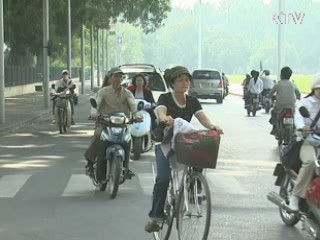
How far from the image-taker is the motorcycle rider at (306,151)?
21.1ft

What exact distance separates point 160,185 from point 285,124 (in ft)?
27.4

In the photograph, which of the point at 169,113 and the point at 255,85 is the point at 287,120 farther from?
the point at 255,85

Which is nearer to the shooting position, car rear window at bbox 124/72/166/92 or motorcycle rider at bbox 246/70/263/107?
car rear window at bbox 124/72/166/92

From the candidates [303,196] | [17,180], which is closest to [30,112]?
[17,180]

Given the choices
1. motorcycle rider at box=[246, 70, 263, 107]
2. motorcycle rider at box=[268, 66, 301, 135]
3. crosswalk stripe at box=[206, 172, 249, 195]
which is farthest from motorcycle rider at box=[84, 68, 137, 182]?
motorcycle rider at box=[246, 70, 263, 107]

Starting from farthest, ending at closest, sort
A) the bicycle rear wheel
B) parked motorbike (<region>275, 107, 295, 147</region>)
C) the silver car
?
the silver car, parked motorbike (<region>275, 107, 295, 147</region>), the bicycle rear wheel

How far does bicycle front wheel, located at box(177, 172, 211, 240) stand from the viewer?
548 centimetres

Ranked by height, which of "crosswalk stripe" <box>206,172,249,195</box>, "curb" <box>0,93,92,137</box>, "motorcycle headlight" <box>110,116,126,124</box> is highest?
"motorcycle headlight" <box>110,116,126,124</box>

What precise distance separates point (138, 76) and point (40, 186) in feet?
15.5

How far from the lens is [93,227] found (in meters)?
7.30

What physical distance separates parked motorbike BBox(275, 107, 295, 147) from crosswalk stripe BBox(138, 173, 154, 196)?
159 inches

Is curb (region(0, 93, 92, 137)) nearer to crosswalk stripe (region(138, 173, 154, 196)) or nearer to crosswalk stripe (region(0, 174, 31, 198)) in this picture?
crosswalk stripe (region(0, 174, 31, 198))

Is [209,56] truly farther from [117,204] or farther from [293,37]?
[117,204]

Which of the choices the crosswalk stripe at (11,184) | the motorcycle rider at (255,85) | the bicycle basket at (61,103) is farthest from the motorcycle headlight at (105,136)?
the motorcycle rider at (255,85)
